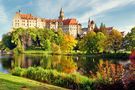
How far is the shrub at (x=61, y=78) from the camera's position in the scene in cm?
1752

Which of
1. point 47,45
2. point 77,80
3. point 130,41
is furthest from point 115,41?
point 77,80

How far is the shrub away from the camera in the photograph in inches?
690

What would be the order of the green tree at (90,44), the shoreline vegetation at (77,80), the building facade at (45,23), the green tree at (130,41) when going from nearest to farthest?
the shoreline vegetation at (77,80) → the green tree at (130,41) → the green tree at (90,44) → the building facade at (45,23)

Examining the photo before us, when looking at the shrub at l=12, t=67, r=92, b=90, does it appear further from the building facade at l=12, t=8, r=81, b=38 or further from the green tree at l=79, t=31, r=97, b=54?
the building facade at l=12, t=8, r=81, b=38

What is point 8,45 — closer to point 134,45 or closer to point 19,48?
point 19,48

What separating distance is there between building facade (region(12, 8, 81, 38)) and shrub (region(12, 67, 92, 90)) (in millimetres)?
148833

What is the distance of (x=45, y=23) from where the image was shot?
186m

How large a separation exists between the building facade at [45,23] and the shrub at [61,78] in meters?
149

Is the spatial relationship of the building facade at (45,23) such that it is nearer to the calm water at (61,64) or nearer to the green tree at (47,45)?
the green tree at (47,45)

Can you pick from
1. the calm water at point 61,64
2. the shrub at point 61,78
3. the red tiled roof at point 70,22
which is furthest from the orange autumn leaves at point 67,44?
the shrub at point 61,78

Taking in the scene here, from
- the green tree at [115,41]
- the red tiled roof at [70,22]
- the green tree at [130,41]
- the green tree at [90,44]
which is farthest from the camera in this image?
the red tiled roof at [70,22]

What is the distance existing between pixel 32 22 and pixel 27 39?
1955 inches

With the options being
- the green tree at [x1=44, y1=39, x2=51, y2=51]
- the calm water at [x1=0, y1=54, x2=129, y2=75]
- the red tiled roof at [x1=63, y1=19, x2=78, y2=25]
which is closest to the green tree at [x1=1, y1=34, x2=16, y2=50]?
the green tree at [x1=44, y1=39, x2=51, y2=51]

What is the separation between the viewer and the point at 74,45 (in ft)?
369
